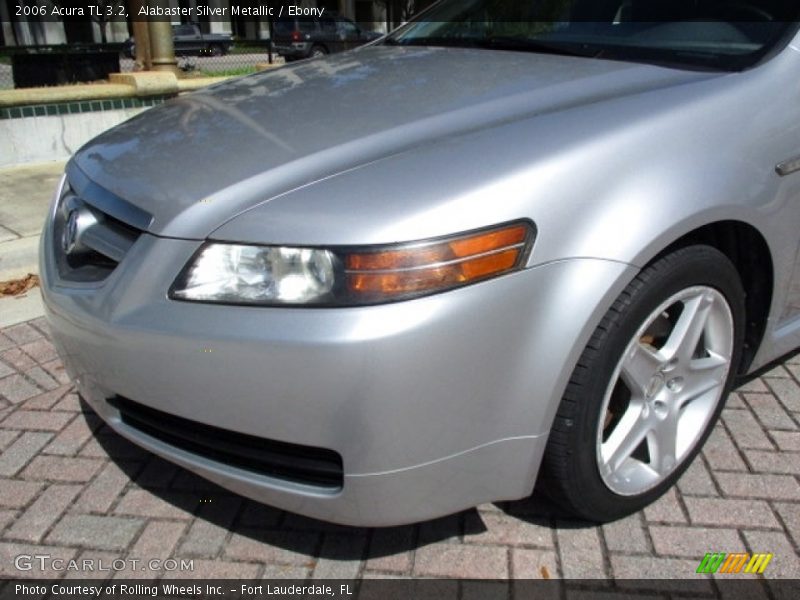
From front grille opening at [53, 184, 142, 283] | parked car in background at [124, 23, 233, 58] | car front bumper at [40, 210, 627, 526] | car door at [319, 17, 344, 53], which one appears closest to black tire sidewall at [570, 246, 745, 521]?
car front bumper at [40, 210, 627, 526]

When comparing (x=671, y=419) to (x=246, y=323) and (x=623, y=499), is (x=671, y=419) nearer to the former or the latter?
(x=623, y=499)

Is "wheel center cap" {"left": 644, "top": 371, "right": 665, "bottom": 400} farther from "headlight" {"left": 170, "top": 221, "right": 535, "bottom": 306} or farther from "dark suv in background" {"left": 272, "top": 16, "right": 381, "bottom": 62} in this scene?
"dark suv in background" {"left": 272, "top": 16, "right": 381, "bottom": 62}

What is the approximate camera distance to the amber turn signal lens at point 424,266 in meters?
1.57

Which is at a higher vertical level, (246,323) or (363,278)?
(363,278)

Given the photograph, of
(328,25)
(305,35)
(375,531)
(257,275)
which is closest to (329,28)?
(328,25)

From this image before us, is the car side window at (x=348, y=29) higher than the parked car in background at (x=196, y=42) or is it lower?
higher

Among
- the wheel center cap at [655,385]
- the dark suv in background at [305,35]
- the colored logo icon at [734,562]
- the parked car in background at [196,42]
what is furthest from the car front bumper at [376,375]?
the dark suv in background at [305,35]

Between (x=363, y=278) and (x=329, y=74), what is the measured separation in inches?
52.7

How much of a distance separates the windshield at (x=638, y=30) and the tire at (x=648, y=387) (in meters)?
0.73

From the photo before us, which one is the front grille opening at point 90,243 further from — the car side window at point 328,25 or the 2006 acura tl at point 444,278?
the car side window at point 328,25

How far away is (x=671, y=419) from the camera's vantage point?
2.12m

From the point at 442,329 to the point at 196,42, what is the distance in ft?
79.1

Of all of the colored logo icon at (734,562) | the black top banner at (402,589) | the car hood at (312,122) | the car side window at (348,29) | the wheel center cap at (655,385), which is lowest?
the black top banner at (402,589)

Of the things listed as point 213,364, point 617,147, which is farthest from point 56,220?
point 617,147
